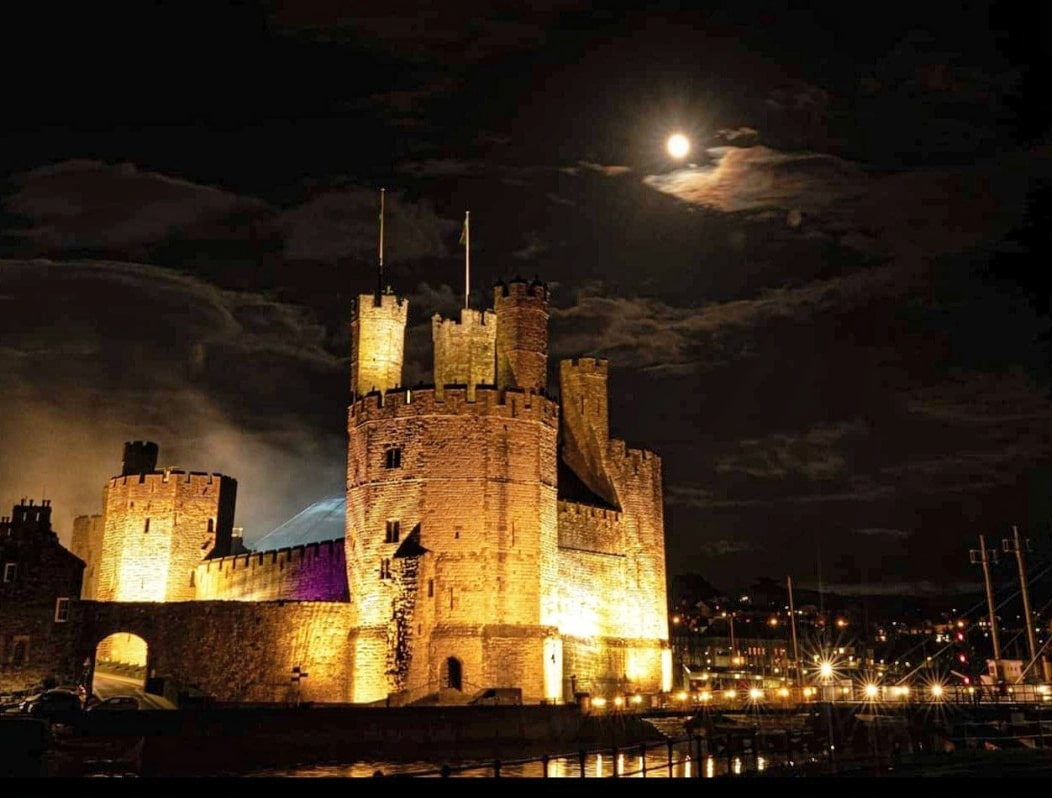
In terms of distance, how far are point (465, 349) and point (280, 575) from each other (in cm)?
1335

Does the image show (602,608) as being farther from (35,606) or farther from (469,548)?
(35,606)

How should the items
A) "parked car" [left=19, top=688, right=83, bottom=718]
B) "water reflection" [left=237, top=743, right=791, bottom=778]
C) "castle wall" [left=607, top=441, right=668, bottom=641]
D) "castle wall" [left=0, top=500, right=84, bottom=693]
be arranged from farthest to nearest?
1. "castle wall" [left=607, top=441, right=668, bottom=641]
2. "castle wall" [left=0, top=500, right=84, bottom=693]
3. "parked car" [left=19, top=688, right=83, bottom=718]
4. "water reflection" [left=237, top=743, right=791, bottom=778]

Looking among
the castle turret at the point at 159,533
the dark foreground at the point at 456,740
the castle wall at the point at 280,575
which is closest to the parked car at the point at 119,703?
the dark foreground at the point at 456,740

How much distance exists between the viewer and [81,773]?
27.9m

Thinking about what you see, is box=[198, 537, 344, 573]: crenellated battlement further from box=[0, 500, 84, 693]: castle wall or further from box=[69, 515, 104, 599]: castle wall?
box=[69, 515, 104, 599]: castle wall

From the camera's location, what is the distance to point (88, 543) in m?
63.7

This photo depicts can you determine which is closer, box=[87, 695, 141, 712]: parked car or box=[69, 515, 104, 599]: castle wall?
box=[87, 695, 141, 712]: parked car

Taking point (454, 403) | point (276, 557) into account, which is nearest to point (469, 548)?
point (454, 403)

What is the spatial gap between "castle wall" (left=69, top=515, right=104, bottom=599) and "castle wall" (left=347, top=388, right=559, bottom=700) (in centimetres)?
2605

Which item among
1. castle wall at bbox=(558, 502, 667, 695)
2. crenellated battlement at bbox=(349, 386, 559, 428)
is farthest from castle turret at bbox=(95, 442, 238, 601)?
castle wall at bbox=(558, 502, 667, 695)

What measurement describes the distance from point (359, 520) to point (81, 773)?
625 inches

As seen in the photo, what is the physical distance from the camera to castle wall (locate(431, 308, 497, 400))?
147 ft

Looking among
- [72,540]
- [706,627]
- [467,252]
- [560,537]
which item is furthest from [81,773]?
[706,627]

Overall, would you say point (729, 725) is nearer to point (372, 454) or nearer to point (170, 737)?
point (372, 454)
